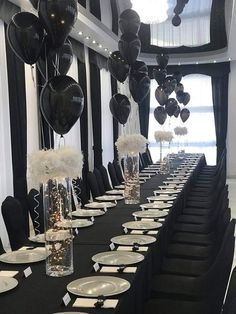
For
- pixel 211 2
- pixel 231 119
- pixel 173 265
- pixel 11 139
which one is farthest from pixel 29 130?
pixel 231 119

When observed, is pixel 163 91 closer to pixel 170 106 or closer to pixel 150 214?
pixel 170 106

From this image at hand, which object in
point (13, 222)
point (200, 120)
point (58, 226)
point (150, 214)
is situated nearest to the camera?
point (58, 226)

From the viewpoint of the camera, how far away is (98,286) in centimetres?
201

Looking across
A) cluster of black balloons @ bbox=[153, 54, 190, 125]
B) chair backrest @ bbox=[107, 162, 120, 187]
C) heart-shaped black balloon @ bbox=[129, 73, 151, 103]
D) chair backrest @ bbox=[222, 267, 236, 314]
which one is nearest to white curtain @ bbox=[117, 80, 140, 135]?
cluster of black balloons @ bbox=[153, 54, 190, 125]

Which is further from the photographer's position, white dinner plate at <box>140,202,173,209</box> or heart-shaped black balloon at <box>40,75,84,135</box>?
white dinner plate at <box>140,202,173,209</box>

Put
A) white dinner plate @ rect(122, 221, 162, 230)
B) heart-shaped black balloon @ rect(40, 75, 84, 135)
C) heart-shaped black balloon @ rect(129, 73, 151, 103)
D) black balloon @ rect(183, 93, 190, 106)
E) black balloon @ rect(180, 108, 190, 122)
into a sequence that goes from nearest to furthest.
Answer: heart-shaped black balloon @ rect(40, 75, 84, 135) < white dinner plate @ rect(122, 221, 162, 230) < heart-shaped black balloon @ rect(129, 73, 151, 103) < black balloon @ rect(183, 93, 190, 106) < black balloon @ rect(180, 108, 190, 122)

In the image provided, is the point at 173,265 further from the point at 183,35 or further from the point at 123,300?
the point at 183,35

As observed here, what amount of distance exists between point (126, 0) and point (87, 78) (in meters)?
2.00

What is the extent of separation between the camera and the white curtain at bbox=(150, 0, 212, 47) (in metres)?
10.5

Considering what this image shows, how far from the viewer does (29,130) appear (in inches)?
251

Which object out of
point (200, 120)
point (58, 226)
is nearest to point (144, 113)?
point (200, 120)

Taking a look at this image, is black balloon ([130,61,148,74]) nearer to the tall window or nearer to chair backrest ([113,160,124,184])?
chair backrest ([113,160,124,184])

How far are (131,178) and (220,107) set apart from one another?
7909 mm

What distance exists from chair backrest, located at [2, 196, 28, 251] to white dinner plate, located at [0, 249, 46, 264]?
2.69 ft
